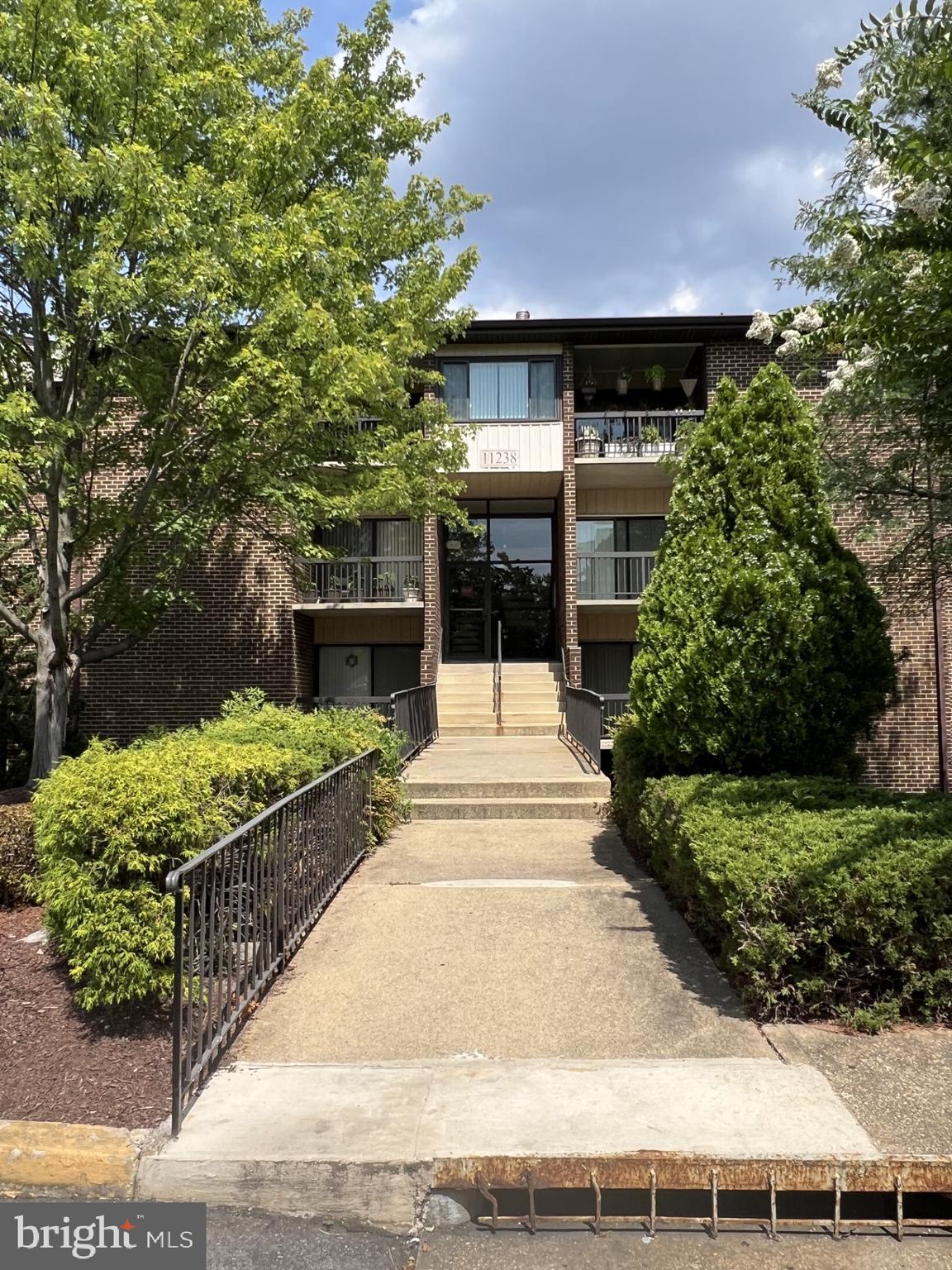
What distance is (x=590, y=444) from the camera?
16.1 m

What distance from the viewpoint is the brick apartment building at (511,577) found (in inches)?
608

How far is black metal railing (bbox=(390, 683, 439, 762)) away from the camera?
35.4ft

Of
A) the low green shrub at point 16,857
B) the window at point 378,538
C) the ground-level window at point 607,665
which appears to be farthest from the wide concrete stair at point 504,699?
the low green shrub at point 16,857

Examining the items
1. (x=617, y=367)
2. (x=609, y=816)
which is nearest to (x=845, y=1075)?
(x=609, y=816)

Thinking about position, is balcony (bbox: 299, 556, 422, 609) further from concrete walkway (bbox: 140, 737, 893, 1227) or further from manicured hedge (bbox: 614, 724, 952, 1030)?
manicured hedge (bbox: 614, 724, 952, 1030)

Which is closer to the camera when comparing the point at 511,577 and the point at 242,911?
the point at 242,911

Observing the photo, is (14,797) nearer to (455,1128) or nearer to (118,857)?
(118,857)

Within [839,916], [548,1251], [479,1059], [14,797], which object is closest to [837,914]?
[839,916]

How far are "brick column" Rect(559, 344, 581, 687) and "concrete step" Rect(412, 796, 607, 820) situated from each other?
22.9ft

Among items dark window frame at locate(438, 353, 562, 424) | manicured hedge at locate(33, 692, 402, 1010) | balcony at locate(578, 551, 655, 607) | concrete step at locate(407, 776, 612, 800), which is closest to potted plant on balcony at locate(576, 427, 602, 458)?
dark window frame at locate(438, 353, 562, 424)

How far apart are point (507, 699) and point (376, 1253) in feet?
43.2

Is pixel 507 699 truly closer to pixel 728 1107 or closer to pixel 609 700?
pixel 609 700

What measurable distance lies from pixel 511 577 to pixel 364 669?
388 centimetres

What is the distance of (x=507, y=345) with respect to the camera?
635 inches
